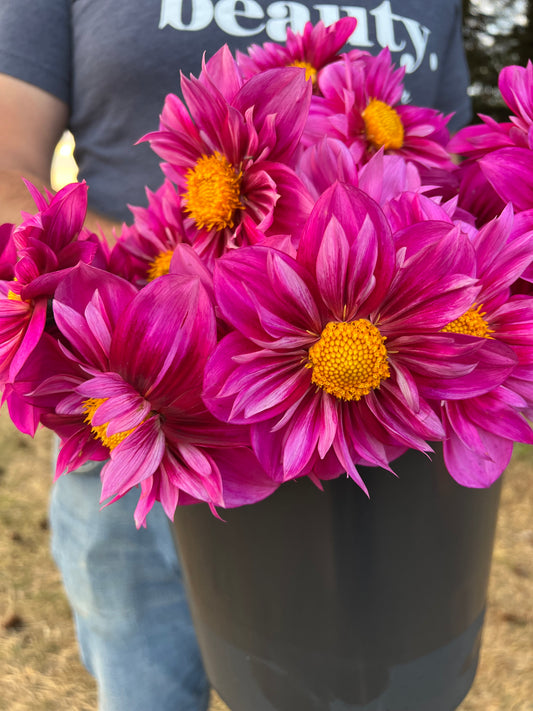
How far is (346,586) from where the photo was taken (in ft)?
1.34

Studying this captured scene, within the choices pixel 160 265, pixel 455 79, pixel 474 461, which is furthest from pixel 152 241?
pixel 455 79

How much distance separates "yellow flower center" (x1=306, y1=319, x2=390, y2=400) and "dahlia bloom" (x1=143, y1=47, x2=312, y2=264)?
0.07 metres

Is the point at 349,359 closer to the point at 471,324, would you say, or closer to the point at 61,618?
the point at 471,324

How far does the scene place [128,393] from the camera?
29cm

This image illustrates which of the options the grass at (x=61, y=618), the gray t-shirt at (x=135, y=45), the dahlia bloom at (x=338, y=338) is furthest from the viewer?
the grass at (x=61, y=618)

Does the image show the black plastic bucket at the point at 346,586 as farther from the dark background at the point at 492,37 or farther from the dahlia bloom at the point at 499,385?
the dark background at the point at 492,37

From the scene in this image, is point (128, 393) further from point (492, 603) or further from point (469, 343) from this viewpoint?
point (492, 603)

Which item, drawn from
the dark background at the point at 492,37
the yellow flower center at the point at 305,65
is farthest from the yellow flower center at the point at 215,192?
the dark background at the point at 492,37

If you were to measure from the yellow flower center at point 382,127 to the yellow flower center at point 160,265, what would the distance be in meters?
0.14

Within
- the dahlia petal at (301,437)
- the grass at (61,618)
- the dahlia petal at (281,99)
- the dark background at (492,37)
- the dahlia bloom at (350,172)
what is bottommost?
the grass at (61,618)

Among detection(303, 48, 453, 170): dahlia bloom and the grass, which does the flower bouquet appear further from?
the grass

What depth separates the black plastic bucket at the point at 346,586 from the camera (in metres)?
0.39

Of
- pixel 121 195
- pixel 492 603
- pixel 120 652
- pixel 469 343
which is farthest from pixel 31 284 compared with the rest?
pixel 492 603

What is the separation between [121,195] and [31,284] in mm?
695
